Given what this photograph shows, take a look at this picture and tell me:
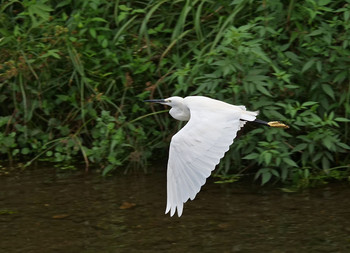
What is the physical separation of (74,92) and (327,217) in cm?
209

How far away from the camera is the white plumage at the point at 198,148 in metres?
3.40

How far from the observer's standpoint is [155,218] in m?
4.34

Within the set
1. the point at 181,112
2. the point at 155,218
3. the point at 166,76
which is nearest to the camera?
the point at 181,112

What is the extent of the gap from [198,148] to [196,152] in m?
0.03

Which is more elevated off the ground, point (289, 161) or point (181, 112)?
point (181, 112)

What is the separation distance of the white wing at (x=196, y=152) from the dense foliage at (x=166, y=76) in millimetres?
751

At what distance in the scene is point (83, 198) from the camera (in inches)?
186

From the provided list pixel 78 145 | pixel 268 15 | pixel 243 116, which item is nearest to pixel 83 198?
pixel 78 145

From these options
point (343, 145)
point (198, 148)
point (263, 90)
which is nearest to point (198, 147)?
point (198, 148)

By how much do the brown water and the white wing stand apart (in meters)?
0.58

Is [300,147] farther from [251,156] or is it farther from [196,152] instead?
[196,152]

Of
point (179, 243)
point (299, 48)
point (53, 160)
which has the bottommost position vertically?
point (179, 243)

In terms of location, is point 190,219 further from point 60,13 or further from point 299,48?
point 60,13

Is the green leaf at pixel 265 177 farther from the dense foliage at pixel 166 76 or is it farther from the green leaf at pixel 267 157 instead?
the green leaf at pixel 267 157
